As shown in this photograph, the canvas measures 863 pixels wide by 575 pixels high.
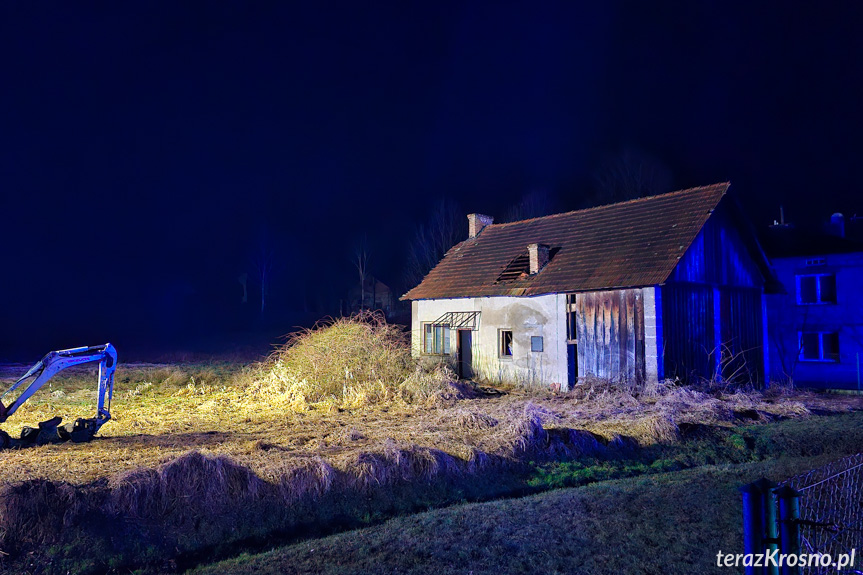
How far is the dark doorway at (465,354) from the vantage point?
23281 millimetres

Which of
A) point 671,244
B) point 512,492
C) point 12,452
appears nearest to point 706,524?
point 512,492

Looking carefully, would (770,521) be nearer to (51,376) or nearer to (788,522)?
(788,522)

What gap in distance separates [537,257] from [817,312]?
11.9 m

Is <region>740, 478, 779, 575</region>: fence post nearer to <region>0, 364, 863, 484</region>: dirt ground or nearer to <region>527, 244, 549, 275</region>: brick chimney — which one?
<region>0, 364, 863, 484</region>: dirt ground

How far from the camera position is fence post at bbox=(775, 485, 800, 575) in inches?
140

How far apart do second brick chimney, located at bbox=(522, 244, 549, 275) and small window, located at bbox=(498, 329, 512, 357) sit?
2504mm

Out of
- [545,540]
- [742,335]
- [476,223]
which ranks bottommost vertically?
[545,540]

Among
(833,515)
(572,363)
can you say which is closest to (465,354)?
(572,363)

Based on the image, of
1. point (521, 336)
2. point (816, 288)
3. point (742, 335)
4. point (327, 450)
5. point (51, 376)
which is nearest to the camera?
point (327, 450)

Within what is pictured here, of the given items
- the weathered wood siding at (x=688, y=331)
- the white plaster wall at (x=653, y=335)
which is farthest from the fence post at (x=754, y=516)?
the weathered wood siding at (x=688, y=331)

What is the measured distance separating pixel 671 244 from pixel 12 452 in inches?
713

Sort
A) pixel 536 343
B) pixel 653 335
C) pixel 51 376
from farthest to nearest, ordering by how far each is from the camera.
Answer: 1. pixel 536 343
2. pixel 653 335
3. pixel 51 376

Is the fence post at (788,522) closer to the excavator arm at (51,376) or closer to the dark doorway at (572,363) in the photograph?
the excavator arm at (51,376)

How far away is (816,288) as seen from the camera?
78.0 feet
